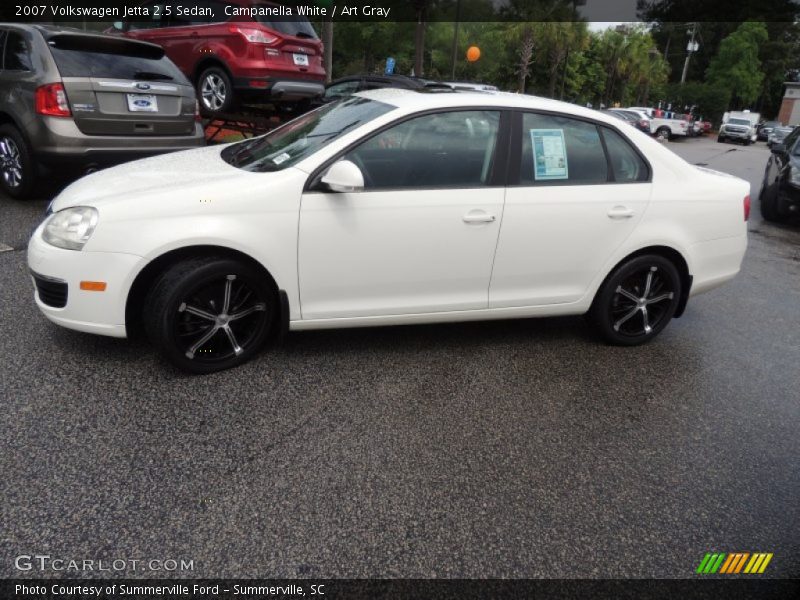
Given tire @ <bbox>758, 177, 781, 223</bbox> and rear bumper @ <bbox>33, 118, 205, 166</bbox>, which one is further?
tire @ <bbox>758, 177, 781, 223</bbox>

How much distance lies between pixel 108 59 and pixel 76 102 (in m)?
0.63

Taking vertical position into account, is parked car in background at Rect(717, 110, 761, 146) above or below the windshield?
below

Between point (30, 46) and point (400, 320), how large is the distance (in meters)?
4.94

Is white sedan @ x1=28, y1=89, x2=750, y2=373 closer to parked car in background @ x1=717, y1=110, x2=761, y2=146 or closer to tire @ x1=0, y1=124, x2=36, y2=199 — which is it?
tire @ x1=0, y1=124, x2=36, y2=199

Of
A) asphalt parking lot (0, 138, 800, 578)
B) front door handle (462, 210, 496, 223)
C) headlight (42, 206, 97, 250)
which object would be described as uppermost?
front door handle (462, 210, 496, 223)

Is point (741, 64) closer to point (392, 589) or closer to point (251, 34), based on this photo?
point (251, 34)

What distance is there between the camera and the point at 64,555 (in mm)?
2146

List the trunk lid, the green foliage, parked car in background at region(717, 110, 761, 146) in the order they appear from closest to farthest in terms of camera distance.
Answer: the trunk lid, parked car in background at region(717, 110, 761, 146), the green foliage

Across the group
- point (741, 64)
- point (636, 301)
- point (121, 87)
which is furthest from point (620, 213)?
point (741, 64)

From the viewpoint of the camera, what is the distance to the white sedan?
10.4 feet

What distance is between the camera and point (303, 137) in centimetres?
379

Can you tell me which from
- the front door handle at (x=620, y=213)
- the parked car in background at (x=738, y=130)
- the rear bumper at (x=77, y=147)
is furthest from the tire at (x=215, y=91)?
the parked car in background at (x=738, y=130)

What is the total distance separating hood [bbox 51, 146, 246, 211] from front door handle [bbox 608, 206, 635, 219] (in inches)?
89.0

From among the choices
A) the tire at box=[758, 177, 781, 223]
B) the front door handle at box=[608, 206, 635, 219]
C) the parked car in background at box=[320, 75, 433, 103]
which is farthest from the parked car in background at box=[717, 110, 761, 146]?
the front door handle at box=[608, 206, 635, 219]
